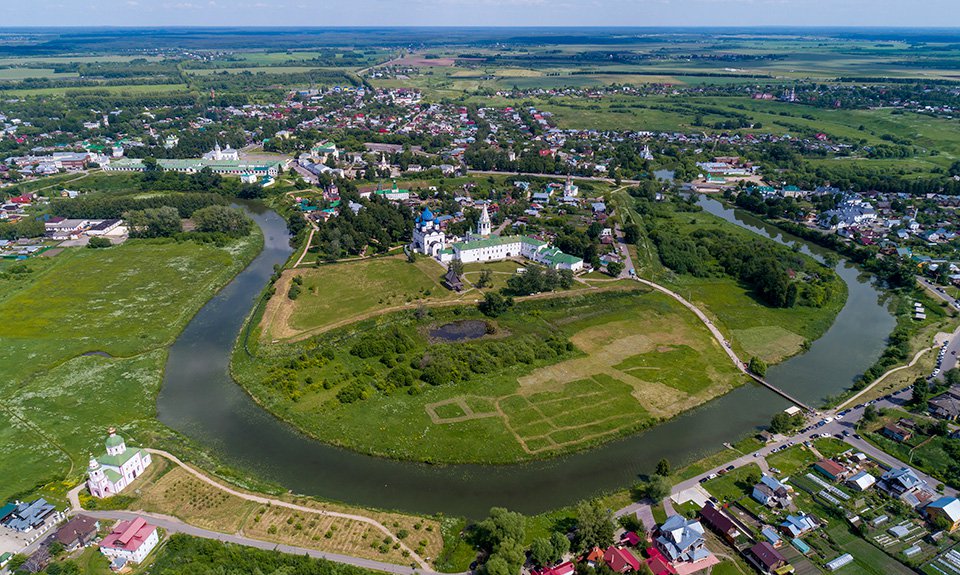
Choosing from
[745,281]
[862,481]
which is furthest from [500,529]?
[745,281]

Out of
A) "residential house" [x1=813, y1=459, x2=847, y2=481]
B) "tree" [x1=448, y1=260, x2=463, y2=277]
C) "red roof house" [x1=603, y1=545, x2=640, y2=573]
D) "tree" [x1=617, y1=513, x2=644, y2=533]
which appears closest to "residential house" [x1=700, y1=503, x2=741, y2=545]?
"tree" [x1=617, y1=513, x2=644, y2=533]

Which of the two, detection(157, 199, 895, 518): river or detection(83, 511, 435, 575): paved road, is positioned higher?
detection(83, 511, 435, 575): paved road

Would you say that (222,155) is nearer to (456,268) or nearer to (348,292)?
(348,292)

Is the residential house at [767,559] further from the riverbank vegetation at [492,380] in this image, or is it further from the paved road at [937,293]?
the paved road at [937,293]

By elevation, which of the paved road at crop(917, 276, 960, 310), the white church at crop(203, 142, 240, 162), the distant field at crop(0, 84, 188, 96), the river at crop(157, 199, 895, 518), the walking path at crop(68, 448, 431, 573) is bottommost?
the river at crop(157, 199, 895, 518)

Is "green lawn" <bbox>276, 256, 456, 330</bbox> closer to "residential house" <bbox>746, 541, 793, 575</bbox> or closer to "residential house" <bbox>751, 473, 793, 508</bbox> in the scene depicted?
"residential house" <bbox>751, 473, 793, 508</bbox>
